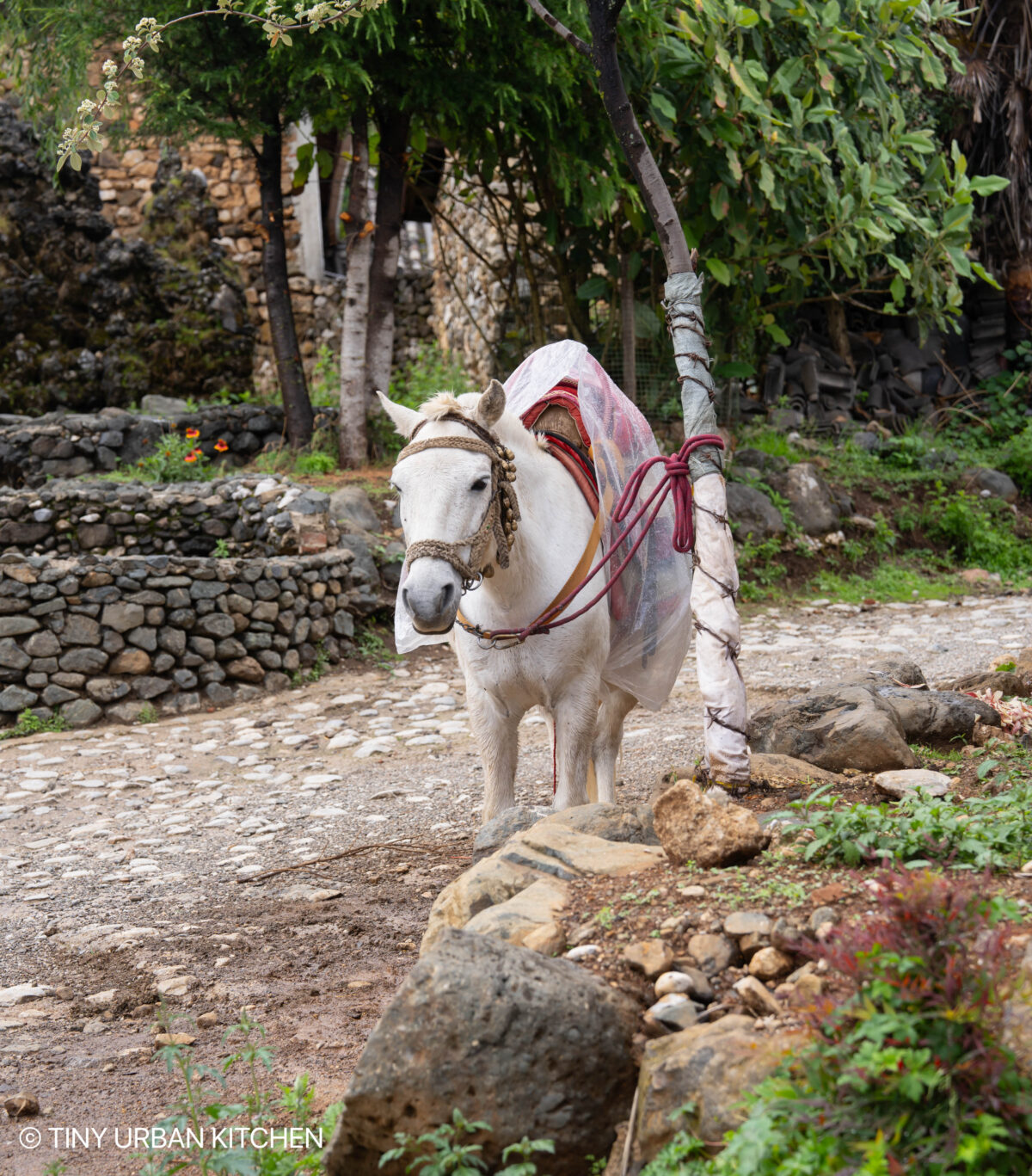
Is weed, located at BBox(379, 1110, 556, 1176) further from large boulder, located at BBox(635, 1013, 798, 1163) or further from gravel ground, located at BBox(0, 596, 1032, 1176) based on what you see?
gravel ground, located at BBox(0, 596, 1032, 1176)

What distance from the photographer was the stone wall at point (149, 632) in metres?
6.77

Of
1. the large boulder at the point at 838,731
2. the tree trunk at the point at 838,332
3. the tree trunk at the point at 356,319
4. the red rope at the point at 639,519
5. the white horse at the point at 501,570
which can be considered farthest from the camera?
the tree trunk at the point at 838,332

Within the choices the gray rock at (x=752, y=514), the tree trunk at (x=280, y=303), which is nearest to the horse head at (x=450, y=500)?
the gray rock at (x=752, y=514)

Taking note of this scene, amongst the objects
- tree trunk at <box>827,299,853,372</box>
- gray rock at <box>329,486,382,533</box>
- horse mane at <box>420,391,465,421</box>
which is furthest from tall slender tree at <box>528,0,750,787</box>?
tree trunk at <box>827,299,853,372</box>

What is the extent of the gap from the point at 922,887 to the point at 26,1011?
102 inches

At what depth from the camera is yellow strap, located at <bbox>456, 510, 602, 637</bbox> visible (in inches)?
129

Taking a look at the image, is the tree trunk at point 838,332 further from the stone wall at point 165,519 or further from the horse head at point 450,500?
the horse head at point 450,500

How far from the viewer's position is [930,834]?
2334 millimetres

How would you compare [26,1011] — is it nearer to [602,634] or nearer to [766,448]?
[602,634]

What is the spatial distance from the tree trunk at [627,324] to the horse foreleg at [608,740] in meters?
6.30

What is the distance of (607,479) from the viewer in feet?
12.1

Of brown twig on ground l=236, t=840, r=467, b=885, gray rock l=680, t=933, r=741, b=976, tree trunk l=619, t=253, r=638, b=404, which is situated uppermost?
tree trunk l=619, t=253, r=638, b=404

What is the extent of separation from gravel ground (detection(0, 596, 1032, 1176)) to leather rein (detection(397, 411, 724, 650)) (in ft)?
3.95

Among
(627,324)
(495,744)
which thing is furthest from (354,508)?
(495,744)
